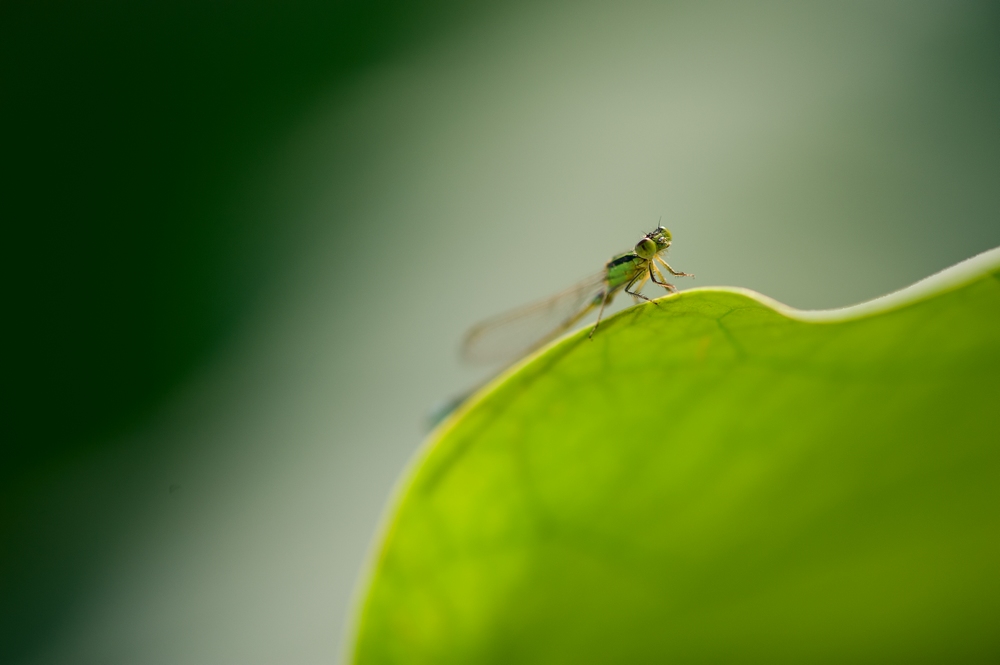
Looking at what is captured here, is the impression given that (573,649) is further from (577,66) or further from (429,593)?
(577,66)

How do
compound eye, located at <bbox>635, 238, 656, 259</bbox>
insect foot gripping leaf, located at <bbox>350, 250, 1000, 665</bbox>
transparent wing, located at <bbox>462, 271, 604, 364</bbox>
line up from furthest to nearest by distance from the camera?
transparent wing, located at <bbox>462, 271, 604, 364</bbox> < compound eye, located at <bbox>635, 238, 656, 259</bbox> < insect foot gripping leaf, located at <bbox>350, 250, 1000, 665</bbox>

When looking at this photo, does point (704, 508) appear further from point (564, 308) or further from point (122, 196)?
point (122, 196)

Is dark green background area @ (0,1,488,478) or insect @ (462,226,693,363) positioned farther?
dark green background area @ (0,1,488,478)

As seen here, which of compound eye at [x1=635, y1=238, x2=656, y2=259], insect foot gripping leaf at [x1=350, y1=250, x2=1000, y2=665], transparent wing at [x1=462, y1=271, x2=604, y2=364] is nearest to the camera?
insect foot gripping leaf at [x1=350, y1=250, x2=1000, y2=665]

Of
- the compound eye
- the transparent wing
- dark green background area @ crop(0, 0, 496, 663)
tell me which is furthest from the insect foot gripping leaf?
dark green background area @ crop(0, 0, 496, 663)

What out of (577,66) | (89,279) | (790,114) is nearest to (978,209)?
(790,114)

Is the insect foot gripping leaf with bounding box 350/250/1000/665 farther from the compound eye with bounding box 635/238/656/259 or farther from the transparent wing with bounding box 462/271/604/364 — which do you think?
the transparent wing with bounding box 462/271/604/364

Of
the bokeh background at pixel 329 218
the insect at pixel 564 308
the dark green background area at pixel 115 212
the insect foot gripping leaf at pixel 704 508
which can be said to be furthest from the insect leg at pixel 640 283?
the dark green background area at pixel 115 212
